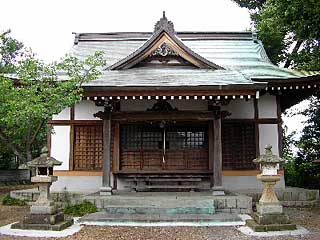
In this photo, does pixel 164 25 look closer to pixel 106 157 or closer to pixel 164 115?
→ pixel 164 115

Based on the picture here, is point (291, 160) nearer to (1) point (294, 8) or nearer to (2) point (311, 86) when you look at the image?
(2) point (311, 86)

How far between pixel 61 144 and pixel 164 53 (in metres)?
4.78

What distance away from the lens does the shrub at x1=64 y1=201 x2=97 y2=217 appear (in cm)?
1001

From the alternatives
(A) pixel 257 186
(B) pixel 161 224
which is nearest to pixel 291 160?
(A) pixel 257 186

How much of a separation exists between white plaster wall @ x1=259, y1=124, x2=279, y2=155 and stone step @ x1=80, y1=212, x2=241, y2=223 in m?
4.10

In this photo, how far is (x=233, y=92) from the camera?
1015 cm

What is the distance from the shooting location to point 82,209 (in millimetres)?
10086

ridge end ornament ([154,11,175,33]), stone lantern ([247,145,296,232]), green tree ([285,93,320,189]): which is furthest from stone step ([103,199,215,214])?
green tree ([285,93,320,189])

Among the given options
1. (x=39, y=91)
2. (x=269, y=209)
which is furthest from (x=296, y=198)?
(x=39, y=91)

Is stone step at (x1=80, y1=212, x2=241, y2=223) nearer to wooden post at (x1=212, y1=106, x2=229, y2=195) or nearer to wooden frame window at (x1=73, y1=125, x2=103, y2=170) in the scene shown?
wooden post at (x1=212, y1=106, x2=229, y2=195)

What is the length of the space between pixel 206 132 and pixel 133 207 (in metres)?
4.03

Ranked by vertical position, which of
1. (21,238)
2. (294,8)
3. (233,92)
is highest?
(294,8)

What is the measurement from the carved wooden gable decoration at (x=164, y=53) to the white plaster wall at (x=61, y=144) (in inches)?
107

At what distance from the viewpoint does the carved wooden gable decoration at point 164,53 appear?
1249cm
